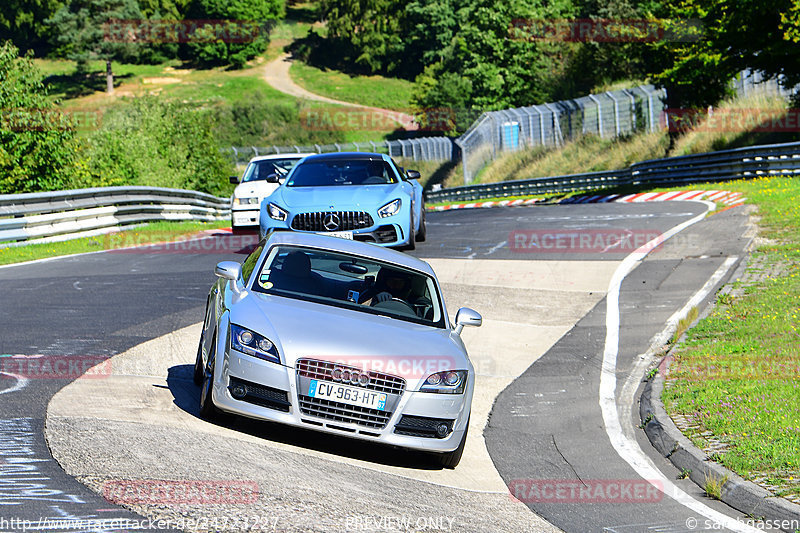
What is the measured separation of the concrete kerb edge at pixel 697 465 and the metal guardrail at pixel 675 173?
57.2 feet

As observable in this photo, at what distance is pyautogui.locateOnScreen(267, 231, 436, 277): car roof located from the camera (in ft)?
28.2

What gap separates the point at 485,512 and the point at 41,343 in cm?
549

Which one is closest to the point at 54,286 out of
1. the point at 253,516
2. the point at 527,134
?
the point at 253,516

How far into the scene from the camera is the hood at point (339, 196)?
1463 cm

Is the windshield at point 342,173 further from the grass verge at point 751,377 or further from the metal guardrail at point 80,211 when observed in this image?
the metal guardrail at point 80,211

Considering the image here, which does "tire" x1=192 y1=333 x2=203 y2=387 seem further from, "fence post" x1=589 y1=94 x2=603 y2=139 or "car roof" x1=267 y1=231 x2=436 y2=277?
"fence post" x1=589 y1=94 x2=603 y2=139

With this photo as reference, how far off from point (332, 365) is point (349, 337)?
296 millimetres

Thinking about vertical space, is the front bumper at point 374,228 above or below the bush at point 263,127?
above

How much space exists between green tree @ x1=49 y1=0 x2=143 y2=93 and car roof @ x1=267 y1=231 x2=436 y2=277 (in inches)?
4389

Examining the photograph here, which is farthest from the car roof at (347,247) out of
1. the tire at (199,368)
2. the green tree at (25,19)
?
the green tree at (25,19)

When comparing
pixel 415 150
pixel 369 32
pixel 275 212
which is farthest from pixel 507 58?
pixel 275 212

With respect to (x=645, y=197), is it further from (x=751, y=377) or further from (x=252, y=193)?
(x=751, y=377)

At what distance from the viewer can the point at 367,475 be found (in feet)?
22.9
